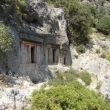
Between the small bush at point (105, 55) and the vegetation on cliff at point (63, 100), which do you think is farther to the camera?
the small bush at point (105, 55)

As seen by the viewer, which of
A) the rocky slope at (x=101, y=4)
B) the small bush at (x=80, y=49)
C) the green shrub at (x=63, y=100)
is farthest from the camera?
the rocky slope at (x=101, y=4)

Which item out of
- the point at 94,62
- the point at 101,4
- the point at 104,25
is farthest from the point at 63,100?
the point at 101,4

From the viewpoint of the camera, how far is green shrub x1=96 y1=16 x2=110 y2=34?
37441mm

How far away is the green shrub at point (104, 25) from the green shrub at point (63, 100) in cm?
2301

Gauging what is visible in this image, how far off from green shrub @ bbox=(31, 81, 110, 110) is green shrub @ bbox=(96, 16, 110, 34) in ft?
75.5

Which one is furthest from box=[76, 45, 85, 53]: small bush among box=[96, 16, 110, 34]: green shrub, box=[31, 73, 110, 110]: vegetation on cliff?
box=[31, 73, 110, 110]: vegetation on cliff

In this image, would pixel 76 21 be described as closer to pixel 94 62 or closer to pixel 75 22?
pixel 75 22

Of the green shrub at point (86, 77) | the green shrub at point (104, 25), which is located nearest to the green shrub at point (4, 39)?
the green shrub at point (86, 77)

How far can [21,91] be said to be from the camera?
15445mm

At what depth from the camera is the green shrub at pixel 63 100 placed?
46.9ft

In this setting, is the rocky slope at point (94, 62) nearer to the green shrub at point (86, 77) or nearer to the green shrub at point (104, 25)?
the green shrub at point (86, 77)

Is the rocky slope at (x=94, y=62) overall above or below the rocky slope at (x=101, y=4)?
below

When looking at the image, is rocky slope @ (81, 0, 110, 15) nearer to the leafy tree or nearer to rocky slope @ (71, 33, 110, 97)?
the leafy tree

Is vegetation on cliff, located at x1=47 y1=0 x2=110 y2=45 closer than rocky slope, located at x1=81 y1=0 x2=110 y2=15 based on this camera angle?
Yes
